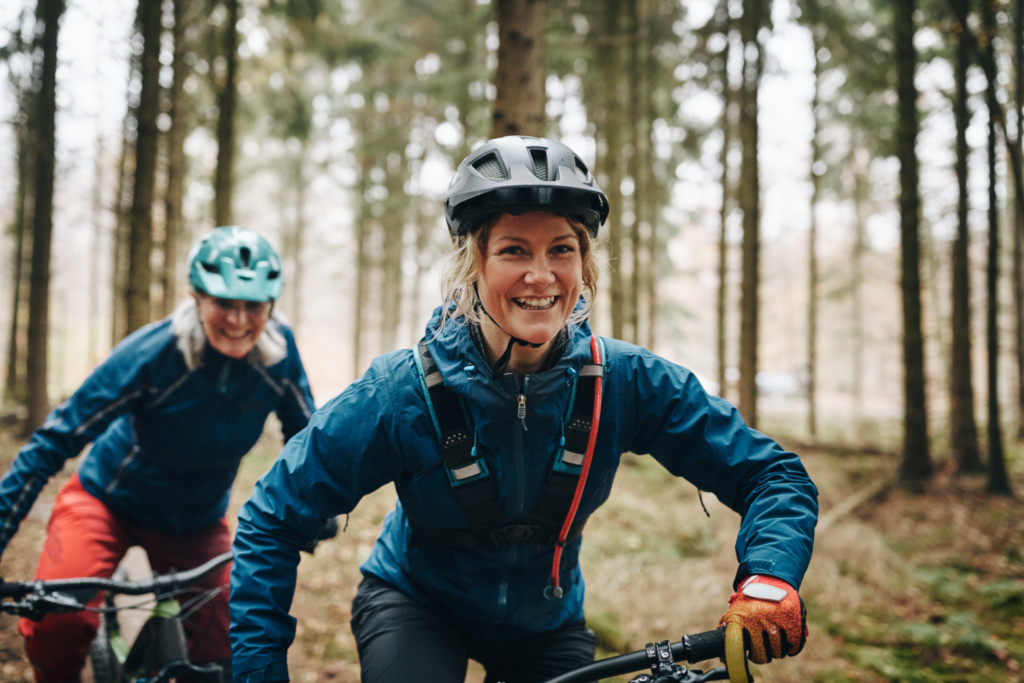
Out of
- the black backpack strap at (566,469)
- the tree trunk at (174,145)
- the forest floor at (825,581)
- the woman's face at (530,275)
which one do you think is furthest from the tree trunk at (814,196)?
the black backpack strap at (566,469)

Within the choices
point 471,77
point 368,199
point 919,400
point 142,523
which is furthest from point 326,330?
point 142,523

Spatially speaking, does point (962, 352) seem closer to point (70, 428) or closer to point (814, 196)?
point (814, 196)

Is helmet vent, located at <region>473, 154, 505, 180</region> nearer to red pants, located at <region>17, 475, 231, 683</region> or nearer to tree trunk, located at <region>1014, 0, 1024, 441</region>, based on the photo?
red pants, located at <region>17, 475, 231, 683</region>

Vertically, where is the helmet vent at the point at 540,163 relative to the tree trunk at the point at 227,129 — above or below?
below

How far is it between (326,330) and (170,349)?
44.2 m

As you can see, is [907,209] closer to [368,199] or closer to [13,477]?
[13,477]

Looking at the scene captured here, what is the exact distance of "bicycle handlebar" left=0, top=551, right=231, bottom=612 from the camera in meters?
2.59

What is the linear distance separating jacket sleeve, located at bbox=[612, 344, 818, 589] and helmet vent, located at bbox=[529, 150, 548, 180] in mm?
761

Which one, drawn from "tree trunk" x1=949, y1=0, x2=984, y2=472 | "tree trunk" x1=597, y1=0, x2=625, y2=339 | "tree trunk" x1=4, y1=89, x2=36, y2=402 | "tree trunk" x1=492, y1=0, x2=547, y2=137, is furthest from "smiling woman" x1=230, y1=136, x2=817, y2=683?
"tree trunk" x1=4, y1=89, x2=36, y2=402

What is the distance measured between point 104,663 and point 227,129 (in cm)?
941

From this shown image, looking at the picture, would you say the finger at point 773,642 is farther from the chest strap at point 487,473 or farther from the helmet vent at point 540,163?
the helmet vent at point 540,163

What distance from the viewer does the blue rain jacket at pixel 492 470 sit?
197 cm

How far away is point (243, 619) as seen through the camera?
1885mm

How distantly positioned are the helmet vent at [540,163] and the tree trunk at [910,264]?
33.3 ft
